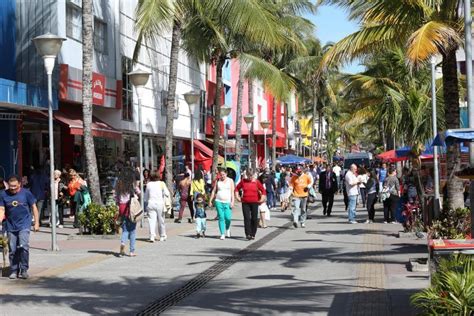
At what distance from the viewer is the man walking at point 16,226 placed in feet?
41.7

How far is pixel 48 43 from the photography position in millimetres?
16844

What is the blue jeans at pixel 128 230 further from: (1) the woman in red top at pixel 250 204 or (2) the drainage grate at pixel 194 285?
(1) the woman in red top at pixel 250 204

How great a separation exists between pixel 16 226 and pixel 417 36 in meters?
7.11

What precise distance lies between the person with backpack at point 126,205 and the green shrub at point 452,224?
5.49 metres

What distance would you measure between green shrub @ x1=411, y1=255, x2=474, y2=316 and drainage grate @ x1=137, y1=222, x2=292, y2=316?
11.9 ft

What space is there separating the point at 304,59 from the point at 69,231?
35.4 metres

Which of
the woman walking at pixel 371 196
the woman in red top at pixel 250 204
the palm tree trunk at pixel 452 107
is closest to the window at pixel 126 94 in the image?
the woman walking at pixel 371 196

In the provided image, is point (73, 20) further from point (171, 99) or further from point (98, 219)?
point (98, 219)

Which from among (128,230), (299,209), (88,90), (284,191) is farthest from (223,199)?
(284,191)

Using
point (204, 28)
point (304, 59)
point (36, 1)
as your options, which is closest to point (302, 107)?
point (304, 59)

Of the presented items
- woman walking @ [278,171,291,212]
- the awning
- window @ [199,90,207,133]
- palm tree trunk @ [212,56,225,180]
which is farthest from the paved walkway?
window @ [199,90,207,133]

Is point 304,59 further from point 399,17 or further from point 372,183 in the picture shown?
point 399,17

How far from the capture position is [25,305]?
10383mm

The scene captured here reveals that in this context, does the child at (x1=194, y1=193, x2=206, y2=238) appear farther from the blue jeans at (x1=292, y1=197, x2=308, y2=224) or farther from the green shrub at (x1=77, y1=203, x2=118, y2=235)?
the blue jeans at (x1=292, y1=197, x2=308, y2=224)
